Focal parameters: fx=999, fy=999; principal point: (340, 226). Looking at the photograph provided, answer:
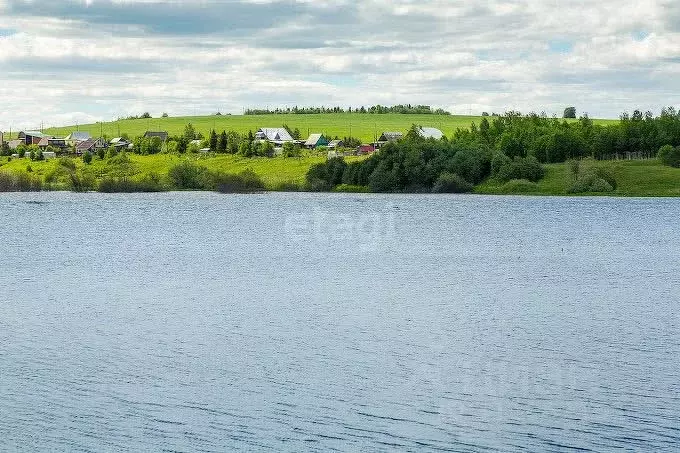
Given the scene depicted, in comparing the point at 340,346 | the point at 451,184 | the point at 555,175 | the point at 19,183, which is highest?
the point at 555,175

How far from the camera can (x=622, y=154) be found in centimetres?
18500

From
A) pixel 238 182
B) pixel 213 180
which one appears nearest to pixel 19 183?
pixel 213 180

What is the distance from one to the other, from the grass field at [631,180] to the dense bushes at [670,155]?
1069 millimetres

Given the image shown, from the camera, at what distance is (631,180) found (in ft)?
528

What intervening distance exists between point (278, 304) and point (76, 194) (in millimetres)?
136071

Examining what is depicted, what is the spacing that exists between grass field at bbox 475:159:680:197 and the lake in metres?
78.6

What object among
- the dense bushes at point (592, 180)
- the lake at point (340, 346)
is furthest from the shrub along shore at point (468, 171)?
the lake at point (340, 346)

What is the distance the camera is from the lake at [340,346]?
26969 mm

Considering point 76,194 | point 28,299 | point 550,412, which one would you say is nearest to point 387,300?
point 28,299

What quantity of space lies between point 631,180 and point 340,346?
13245 cm

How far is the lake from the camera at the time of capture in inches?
1062

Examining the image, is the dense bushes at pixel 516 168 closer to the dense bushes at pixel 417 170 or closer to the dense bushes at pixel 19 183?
the dense bushes at pixel 417 170

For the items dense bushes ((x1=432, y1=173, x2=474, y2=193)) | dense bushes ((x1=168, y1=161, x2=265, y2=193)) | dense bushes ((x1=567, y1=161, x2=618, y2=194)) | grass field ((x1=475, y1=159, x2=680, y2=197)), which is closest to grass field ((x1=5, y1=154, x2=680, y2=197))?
grass field ((x1=475, y1=159, x2=680, y2=197))

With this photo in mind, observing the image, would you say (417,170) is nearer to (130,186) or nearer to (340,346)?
(130,186)
